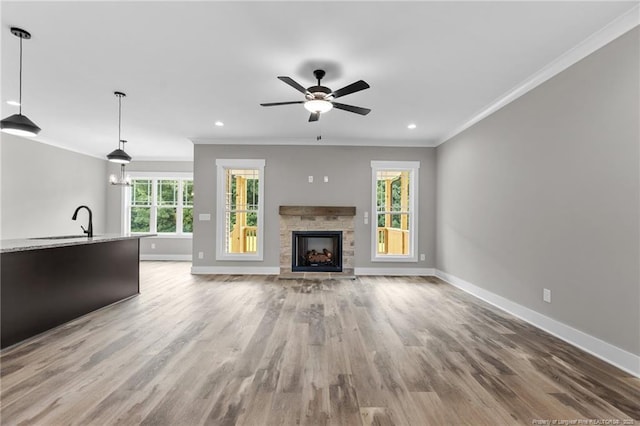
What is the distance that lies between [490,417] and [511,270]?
2.47 meters

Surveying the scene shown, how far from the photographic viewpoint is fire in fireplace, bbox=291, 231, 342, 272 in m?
6.02

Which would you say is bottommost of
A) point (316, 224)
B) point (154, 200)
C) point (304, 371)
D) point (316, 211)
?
point (304, 371)

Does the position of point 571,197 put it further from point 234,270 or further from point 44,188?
point 44,188

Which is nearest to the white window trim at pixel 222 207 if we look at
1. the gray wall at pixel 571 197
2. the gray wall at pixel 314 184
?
the gray wall at pixel 314 184

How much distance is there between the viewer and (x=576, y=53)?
2760 millimetres

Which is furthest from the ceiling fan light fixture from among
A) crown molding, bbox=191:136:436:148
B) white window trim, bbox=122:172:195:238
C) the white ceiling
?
white window trim, bbox=122:172:195:238

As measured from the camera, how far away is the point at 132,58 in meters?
2.98

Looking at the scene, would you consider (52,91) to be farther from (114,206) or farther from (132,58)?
(114,206)

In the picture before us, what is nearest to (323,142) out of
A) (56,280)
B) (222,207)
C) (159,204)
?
(222,207)

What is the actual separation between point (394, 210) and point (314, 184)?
5.92ft

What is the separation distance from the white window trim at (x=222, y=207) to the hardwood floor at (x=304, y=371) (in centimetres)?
224

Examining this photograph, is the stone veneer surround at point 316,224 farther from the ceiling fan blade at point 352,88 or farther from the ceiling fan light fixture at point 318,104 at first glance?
the ceiling fan blade at point 352,88

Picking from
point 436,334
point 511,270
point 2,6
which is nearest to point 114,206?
point 2,6

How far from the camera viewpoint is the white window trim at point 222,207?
6051 mm
